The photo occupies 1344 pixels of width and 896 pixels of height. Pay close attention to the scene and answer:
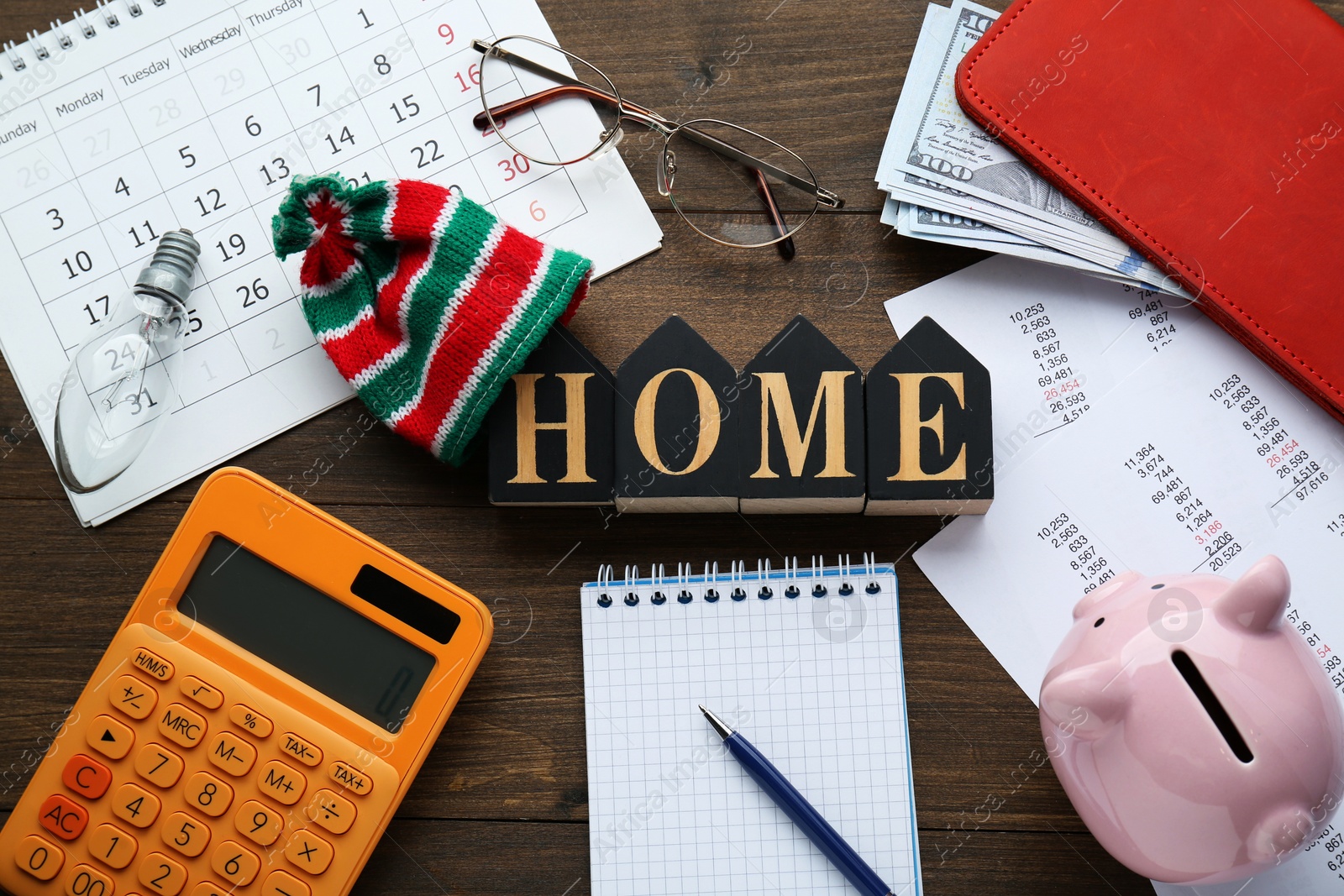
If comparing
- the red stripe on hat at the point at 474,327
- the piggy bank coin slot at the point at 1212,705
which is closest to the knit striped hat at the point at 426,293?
the red stripe on hat at the point at 474,327

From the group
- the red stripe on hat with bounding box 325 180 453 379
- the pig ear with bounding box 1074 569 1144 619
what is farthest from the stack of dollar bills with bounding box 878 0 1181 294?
the red stripe on hat with bounding box 325 180 453 379

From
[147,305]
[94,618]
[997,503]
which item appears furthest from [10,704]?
[997,503]

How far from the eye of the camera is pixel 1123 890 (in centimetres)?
66

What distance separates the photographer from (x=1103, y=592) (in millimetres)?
585

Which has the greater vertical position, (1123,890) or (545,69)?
(545,69)

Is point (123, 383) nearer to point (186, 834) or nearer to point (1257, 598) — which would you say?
point (186, 834)

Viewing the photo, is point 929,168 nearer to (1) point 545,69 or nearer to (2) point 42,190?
(1) point 545,69

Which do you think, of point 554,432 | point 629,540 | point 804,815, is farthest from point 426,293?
point 804,815

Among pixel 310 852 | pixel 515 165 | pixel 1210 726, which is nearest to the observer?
pixel 1210 726

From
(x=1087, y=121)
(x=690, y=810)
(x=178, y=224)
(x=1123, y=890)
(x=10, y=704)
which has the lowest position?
(x=1123, y=890)

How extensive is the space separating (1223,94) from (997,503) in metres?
0.37

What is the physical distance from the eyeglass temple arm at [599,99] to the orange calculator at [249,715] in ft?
1.17

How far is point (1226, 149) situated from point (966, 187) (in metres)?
0.20

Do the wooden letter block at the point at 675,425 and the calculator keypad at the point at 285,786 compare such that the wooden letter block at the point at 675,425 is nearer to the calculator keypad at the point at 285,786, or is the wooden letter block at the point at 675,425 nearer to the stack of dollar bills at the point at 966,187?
the stack of dollar bills at the point at 966,187
